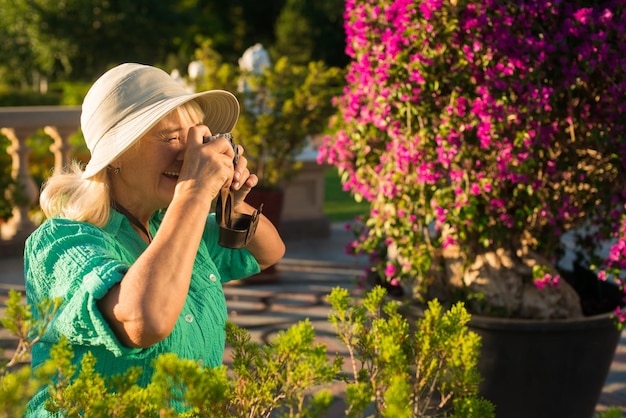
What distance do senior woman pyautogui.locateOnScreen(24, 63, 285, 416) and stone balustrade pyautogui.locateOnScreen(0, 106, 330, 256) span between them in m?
5.75

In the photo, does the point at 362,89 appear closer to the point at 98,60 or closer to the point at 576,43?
the point at 576,43

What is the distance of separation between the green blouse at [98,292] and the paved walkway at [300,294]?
2.14m

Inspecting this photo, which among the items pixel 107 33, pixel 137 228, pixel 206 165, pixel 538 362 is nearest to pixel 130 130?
pixel 206 165

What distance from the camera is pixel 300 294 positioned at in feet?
21.9

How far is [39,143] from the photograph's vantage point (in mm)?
12680

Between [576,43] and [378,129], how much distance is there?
3.14 feet

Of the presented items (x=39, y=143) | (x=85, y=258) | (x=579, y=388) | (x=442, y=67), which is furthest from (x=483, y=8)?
(x=39, y=143)

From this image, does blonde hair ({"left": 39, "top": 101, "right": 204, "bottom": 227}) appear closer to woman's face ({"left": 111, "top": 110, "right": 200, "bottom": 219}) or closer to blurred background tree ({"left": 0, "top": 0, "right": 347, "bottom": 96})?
woman's face ({"left": 111, "top": 110, "right": 200, "bottom": 219})

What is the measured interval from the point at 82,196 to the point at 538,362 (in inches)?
89.4

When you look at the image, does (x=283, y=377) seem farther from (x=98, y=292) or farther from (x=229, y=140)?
(x=229, y=140)

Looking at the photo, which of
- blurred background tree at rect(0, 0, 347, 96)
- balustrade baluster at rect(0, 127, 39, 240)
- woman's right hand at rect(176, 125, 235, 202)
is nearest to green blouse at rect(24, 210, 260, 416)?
woman's right hand at rect(176, 125, 235, 202)

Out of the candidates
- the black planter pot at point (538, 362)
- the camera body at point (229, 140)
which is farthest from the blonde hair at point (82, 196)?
the black planter pot at point (538, 362)

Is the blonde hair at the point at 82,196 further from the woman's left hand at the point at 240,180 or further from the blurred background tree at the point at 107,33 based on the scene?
the blurred background tree at the point at 107,33

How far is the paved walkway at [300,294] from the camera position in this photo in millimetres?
5184
